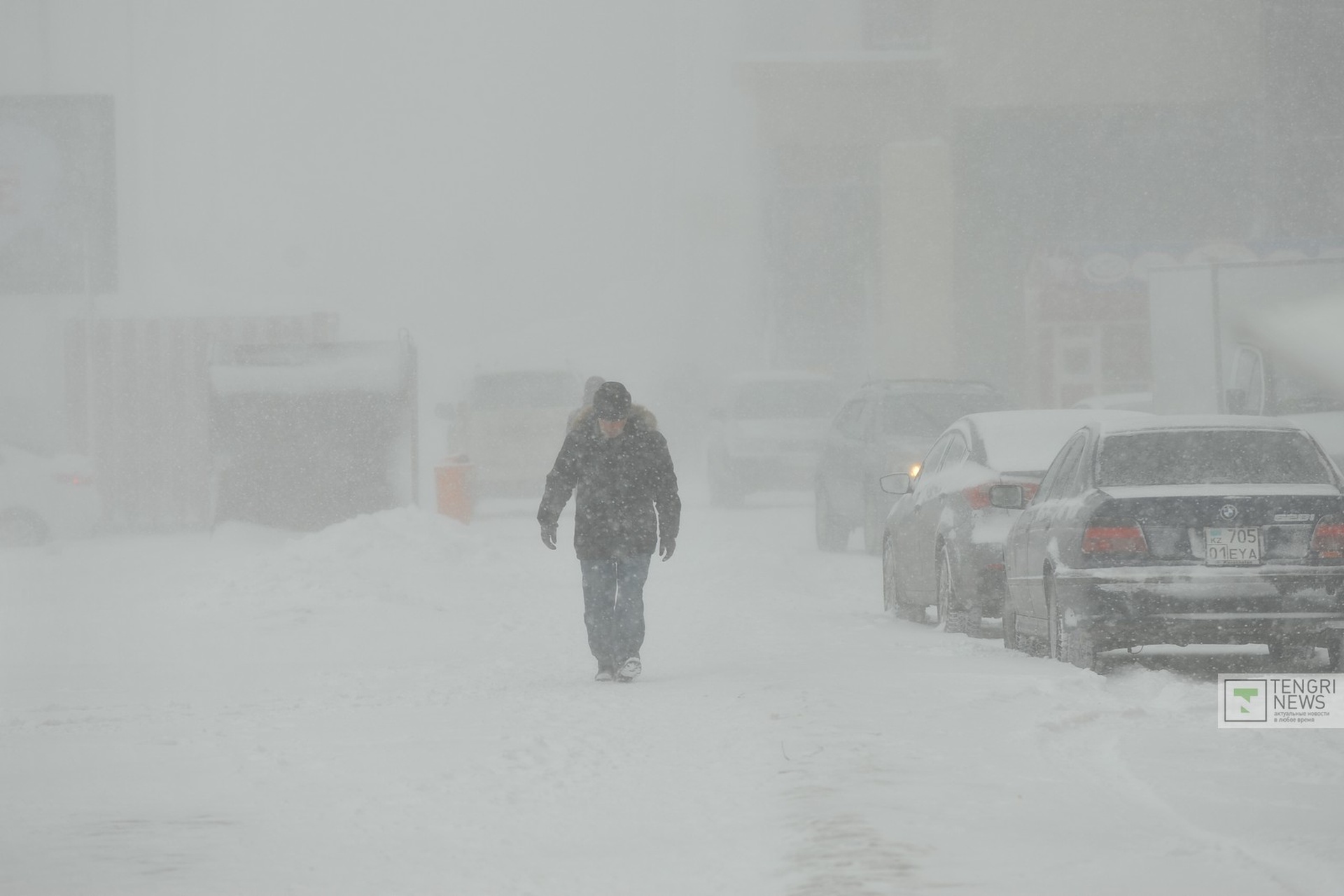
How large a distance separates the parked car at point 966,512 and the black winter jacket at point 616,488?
228 centimetres

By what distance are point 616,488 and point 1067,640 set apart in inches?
94.1

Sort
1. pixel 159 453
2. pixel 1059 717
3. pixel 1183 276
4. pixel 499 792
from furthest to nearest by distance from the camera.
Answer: pixel 159 453, pixel 1183 276, pixel 1059 717, pixel 499 792

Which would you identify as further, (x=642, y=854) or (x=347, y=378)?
(x=347, y=378)

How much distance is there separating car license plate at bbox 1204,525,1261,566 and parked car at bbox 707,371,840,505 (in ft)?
57.5

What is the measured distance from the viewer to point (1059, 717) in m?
7.87

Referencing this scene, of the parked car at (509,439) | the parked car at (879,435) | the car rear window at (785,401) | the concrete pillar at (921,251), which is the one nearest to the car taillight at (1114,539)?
the parked car at (879,435)

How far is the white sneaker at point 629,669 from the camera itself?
974 centimetres

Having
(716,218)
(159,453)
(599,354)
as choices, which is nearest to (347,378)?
(159,453)

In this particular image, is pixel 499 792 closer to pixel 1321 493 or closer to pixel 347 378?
pixel 1321 493

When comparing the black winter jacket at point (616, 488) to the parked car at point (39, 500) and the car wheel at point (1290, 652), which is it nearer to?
the car wheel at point (1290, 652)

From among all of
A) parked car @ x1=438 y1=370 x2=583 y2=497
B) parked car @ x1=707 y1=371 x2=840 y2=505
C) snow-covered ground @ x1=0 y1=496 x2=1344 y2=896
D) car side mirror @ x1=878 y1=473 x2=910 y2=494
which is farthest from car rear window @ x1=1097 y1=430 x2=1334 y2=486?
parked car @ x1=438 y1=370 x2=583 y2=497

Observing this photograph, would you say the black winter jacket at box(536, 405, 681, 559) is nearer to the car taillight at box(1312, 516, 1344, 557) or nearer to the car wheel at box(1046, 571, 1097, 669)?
the car wheel at box(1046, 571, 1097, 669)

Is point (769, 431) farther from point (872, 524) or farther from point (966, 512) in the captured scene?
point (966, 512)

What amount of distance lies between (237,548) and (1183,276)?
10597mm
